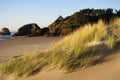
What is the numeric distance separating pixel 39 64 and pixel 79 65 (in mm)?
1099

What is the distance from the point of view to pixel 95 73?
666cm

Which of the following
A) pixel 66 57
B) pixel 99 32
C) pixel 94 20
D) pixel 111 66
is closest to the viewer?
pixel 111 66

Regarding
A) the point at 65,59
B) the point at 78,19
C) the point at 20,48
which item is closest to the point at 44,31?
the point at 78,19

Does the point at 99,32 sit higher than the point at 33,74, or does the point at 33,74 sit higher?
the point at 99,32

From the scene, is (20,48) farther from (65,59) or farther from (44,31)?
(44,31)

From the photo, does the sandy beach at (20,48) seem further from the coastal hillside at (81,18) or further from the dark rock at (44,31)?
the dark rock at (44,31)

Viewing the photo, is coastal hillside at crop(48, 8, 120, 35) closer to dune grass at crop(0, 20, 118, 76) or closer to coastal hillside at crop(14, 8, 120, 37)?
coastal hillside at crop(14, 8, 120, 37)

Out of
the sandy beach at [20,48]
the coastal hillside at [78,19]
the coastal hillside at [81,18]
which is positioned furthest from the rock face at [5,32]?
the sandy beach at [20,48]

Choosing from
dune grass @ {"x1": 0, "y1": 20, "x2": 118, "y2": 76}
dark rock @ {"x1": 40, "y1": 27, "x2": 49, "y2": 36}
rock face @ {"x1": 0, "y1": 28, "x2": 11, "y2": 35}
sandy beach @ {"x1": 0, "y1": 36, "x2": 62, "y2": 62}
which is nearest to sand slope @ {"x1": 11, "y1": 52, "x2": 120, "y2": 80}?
dune grass @ {"x1": 0, "y1": 20, "x2": 118, "y2": 76}

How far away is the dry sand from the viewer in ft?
21.3

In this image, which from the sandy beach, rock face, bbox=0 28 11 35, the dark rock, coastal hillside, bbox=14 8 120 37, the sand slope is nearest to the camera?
the sand slope

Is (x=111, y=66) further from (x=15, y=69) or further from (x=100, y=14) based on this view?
(x=100, y=14)

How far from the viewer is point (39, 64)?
7570 millimetres

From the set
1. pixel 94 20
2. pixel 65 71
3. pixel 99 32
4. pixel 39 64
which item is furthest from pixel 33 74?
pixel 94 20
